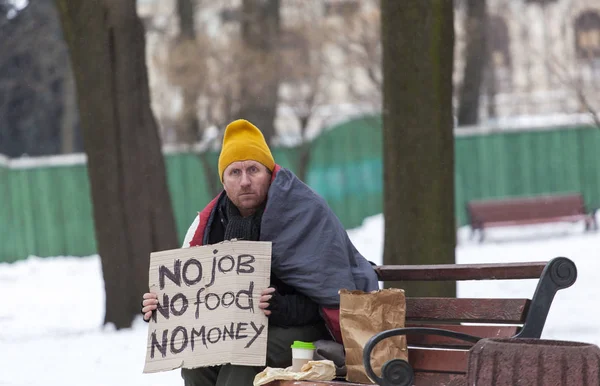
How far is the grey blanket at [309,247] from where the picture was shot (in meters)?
4.82

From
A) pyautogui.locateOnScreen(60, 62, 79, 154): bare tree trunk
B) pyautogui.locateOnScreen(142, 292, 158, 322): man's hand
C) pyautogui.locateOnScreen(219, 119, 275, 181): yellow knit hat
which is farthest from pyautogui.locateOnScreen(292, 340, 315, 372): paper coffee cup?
pyautogui.locateOnScreen(60, 62, 79, 154): bare tree trunk

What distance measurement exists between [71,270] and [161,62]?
6.98 meters

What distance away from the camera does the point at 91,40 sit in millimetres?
10336

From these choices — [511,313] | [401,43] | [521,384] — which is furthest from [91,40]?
[521,384]

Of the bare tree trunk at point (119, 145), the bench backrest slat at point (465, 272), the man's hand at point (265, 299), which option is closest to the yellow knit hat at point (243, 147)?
the man's hand at point (265, 299)

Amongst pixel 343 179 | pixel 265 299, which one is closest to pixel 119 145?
pixel 265 299

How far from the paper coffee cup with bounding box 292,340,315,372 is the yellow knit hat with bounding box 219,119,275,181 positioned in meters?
0.89

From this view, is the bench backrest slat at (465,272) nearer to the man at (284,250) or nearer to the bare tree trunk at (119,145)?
the man at (284,250)

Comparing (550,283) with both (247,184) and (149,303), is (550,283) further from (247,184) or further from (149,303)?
(149,303)

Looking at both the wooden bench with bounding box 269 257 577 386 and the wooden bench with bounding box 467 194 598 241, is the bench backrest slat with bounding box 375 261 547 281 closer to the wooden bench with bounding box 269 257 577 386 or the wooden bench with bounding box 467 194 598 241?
the wooden bench with bounding box 269 257 577 386

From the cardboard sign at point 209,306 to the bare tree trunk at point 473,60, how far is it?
19.2m

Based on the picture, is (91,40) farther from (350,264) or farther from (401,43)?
(350,264)

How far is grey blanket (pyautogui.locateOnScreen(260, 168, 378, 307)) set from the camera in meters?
4.82

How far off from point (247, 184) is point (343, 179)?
60.3 ft
